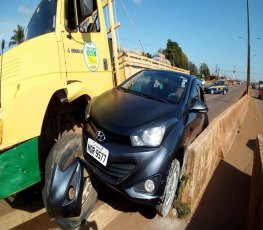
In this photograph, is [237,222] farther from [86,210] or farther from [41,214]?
[41,214]

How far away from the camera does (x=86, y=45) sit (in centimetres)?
407

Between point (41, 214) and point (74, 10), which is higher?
point (74, 10)

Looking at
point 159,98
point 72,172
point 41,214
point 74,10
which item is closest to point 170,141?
point 159,98

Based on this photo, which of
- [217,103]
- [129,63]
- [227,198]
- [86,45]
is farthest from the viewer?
[217,103]

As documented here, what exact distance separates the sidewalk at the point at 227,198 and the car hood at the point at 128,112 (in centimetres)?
155

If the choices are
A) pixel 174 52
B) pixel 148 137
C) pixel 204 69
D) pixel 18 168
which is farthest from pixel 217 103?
pixel 204 69

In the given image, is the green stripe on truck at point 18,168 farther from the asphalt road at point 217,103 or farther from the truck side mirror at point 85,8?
the asphalt road at point 217,103

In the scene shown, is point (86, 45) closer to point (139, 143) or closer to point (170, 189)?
point (139, 143)

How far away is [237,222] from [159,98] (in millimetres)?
2097

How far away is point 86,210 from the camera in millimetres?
3418

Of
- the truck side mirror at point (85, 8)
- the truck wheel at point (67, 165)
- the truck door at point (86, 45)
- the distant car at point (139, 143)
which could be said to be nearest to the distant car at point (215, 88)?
the truck door at point (86, 45)

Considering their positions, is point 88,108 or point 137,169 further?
point 88,108

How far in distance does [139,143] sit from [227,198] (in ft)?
Answer: 7.92

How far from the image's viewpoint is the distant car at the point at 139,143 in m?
2.93
